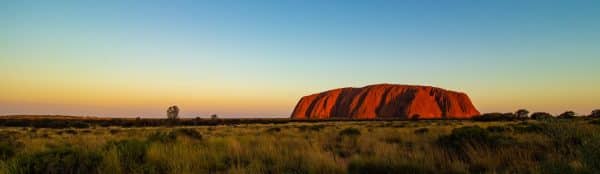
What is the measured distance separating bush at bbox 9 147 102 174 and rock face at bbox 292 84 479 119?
406 ft

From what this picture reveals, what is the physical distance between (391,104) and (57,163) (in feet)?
444

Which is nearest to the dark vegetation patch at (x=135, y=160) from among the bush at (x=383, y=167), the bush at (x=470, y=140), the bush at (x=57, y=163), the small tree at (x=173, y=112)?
the bush at (x=57, y=163)

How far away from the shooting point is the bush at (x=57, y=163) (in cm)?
594

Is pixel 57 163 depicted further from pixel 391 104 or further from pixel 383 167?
pixel 391 104

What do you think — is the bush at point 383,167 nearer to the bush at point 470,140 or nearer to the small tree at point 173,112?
the bush at point 470,140

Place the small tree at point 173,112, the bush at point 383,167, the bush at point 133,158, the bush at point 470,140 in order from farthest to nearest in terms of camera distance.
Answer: the small tree at point 173,112
the bush at point 470,140
the bush at point 133,158
the bush at point 383,167

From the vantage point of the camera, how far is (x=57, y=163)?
19.8 feet

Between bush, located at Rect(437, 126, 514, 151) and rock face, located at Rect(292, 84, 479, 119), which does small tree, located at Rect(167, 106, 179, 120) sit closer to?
rock face, located at Rect(292, 84, 479, 119)

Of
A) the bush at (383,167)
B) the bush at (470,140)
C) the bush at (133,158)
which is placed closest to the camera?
the bush at (383,167)

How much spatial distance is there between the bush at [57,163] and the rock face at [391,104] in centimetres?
12372

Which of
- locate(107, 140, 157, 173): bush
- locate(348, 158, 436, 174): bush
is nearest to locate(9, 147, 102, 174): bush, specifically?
locate(107, 140, 157, 173): bush

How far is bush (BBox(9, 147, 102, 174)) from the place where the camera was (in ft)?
19.5

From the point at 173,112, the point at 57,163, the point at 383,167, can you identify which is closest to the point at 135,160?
the point at 57,163

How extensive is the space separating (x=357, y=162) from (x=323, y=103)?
144568mm
